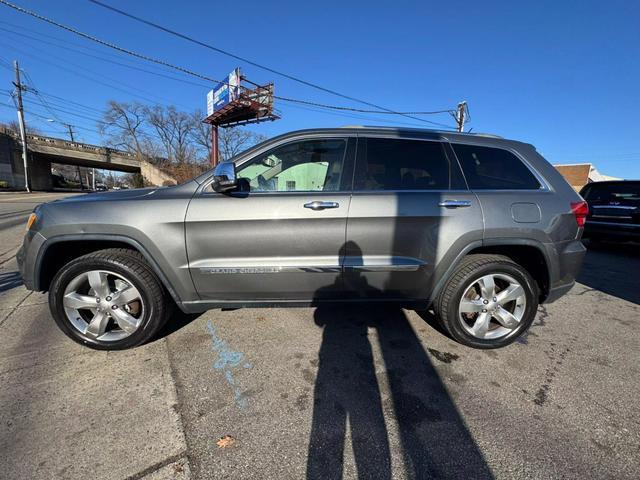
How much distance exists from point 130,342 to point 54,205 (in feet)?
4.28

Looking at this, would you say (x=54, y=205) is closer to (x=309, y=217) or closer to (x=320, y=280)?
(x=309, y=217)

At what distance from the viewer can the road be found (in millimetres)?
1642

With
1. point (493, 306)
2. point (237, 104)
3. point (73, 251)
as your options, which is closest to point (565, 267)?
point (493, 306)

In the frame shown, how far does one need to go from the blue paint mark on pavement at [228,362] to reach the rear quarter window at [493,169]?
2515mm

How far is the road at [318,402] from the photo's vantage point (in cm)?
164

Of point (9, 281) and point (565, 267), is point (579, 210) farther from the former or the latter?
point (9, 281)

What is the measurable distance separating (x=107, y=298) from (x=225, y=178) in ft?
Answer: 4.70

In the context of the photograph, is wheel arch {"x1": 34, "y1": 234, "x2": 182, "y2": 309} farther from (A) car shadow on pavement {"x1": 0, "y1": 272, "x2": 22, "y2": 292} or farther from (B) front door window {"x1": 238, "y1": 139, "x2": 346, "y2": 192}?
(A) car shadow on pavement {"x1": 0, "y1": 272, "x2": 22, "y2": 292}

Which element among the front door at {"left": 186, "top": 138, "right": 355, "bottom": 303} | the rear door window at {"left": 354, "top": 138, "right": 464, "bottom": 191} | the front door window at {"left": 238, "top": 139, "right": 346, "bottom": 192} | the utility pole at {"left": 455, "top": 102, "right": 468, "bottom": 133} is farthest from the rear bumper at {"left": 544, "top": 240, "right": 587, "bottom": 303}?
the utility pole at {"left": 455, "top": 102, "right": 468, "bottom": 133}

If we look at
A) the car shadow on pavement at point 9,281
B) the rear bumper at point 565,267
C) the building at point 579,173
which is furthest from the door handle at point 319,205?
the building at point 579,173

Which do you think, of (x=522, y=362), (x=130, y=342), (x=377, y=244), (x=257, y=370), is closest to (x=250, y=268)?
(x=257, y=370)

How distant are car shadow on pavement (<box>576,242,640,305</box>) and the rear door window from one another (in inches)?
143

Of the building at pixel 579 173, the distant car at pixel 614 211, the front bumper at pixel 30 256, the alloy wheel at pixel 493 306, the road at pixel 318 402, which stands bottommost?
the road at pixel 318 402

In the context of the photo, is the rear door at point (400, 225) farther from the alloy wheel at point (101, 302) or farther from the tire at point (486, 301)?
the alloy wheel at point (101, 302)
